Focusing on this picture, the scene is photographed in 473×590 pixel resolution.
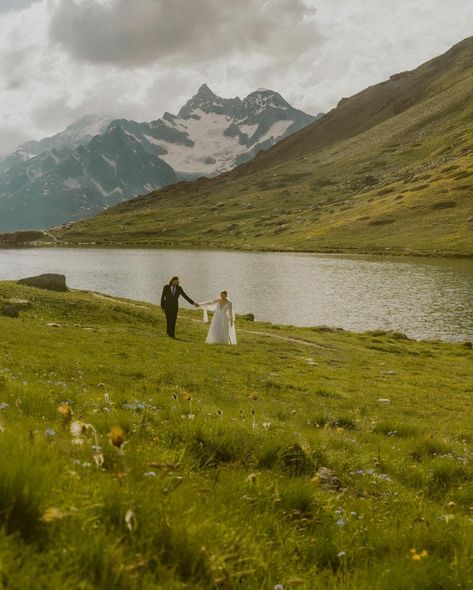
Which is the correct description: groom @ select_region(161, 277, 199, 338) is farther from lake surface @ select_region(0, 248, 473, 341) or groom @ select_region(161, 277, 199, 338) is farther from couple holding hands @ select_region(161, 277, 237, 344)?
lake surface @ select_region(0, 248, 473, 341)

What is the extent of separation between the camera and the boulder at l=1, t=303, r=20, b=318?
103 ft

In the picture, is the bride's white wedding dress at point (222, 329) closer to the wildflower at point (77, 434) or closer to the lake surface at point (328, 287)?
the wildflower at point (77, 434)

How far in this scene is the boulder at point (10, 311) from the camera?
31.3 meters

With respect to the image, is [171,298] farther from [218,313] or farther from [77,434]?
[77,434]

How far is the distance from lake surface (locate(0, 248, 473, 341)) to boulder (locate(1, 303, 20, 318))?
33.0 metres

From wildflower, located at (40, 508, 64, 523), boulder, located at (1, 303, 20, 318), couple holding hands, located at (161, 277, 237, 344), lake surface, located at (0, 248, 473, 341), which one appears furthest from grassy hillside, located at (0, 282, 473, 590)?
lake surface, located at (0, 248, 473, 341)

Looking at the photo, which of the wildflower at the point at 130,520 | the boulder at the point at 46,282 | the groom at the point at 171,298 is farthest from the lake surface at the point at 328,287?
the wildflower at the point at 130,520

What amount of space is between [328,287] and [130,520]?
3353 inches

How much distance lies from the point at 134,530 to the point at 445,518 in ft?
12.9

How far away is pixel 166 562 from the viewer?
11.8 feet

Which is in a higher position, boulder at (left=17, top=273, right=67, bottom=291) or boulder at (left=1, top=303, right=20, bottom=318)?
boulder at (left=17, top=273, right=67, bottom=291)

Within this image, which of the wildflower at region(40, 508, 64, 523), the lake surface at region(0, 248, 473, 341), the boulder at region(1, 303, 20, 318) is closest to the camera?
the wildflower at region(40, 508, 64, 523)

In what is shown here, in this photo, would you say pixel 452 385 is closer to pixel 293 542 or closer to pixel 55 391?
pixel 55 391

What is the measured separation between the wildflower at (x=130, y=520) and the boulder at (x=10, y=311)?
30.1 m
